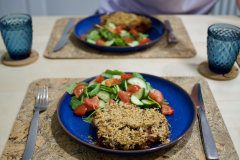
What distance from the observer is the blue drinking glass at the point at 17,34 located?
179 cm

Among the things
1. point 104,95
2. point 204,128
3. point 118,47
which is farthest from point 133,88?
point 118,47

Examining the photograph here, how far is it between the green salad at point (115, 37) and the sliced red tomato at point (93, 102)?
785mm

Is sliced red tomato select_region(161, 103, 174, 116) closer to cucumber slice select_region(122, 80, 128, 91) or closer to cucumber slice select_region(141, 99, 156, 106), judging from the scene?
cucumber slice select_region(141, 99, 156, 106)

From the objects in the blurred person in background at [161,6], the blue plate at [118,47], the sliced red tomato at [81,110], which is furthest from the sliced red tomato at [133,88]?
the blurred person in background at [161,6]

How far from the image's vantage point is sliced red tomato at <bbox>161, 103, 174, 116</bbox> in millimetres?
1281

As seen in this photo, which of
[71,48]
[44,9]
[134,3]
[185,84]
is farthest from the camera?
[44,9]

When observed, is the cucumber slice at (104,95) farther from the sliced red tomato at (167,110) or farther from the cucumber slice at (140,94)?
the sliced red tomato at (167,110)

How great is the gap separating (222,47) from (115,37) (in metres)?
0.86

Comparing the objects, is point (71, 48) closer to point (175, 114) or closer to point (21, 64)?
point (21, 64)

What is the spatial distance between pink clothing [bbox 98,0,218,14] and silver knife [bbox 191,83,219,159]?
1.67 m

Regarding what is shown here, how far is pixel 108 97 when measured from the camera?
134cm

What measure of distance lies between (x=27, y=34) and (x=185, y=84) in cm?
122

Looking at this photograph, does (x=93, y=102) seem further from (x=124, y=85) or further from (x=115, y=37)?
(x=115, y=37)

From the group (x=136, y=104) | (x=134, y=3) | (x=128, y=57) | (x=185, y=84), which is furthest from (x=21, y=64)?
(x=134, y=3)
